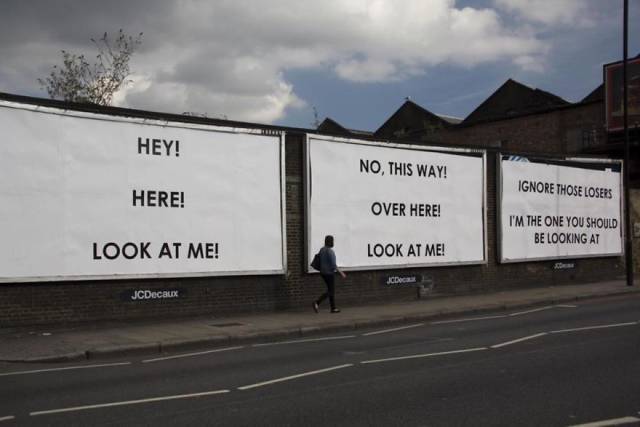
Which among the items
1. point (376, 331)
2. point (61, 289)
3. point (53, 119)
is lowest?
point (376, 331)

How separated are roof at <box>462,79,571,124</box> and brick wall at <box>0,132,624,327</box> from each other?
36.6 meters

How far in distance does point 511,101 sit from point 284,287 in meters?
51.2

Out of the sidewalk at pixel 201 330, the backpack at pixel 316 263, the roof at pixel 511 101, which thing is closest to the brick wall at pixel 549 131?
the roof at pixel 511 101

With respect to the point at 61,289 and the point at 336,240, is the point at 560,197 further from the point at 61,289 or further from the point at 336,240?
the point at 61,289

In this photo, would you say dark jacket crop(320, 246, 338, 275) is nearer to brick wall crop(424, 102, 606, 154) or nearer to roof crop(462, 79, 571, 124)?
brick wall crop(424, 102, 606, 154)

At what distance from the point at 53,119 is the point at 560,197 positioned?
55.3ft

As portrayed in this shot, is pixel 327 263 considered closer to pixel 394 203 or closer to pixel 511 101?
pixel 394 203

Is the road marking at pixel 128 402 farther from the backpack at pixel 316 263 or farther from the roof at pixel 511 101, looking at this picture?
the roof at pixel 511 101

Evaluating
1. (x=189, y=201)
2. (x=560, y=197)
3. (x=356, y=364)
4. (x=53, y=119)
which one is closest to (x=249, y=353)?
(x=356, y=364)

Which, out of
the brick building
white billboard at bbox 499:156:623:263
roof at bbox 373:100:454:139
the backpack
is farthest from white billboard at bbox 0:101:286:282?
roof at bbox 373:100:454:139

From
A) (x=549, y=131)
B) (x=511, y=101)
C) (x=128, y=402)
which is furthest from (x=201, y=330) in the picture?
(x=511, y=101)

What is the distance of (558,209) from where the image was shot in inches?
917

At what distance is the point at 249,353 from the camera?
10.9 m

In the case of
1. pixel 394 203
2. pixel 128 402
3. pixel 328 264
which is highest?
pixel 394 203
